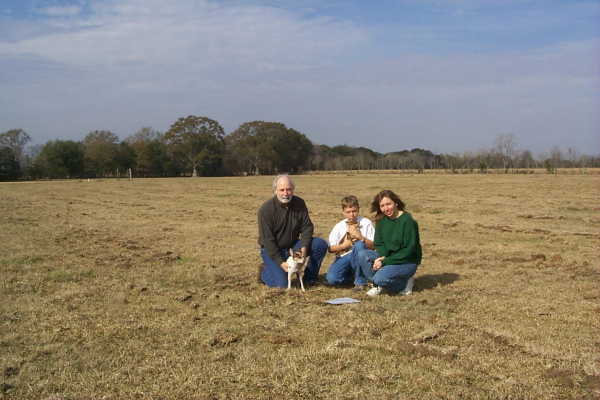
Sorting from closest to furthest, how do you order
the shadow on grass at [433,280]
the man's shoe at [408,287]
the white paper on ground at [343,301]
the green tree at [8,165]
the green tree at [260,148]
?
the white paper on ground at [343,301] → the man's shoe at [408,287] → the shadow on grass at [433,280] → the green tree at [8,165] → the green tree at [260,148]

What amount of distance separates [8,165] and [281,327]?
205ft

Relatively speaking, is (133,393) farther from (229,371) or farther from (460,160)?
(460,160)

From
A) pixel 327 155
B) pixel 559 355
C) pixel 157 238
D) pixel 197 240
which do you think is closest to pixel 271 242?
pixel 559 355

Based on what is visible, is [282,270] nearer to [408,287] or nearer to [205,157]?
[408,287]

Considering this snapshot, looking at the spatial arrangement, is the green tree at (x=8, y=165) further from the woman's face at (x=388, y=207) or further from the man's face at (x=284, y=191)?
the woman's face at (x=388, y=207)

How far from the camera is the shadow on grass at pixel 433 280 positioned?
7123 mm

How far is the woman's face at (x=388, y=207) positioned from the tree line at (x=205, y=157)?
51165mm

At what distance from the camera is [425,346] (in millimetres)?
4645

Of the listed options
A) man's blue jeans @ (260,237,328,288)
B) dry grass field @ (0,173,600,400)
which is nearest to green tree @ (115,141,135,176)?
dry grass field @ (0,173,600,400)

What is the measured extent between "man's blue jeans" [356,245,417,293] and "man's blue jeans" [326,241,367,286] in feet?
0.28

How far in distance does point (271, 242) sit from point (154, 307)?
1704 mm

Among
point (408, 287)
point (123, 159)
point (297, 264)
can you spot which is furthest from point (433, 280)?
point (123, 159)

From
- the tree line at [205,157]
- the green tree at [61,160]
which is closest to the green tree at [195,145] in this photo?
the tree line at [205,157]

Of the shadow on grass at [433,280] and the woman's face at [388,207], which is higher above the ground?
the woman's face at [388,207]
